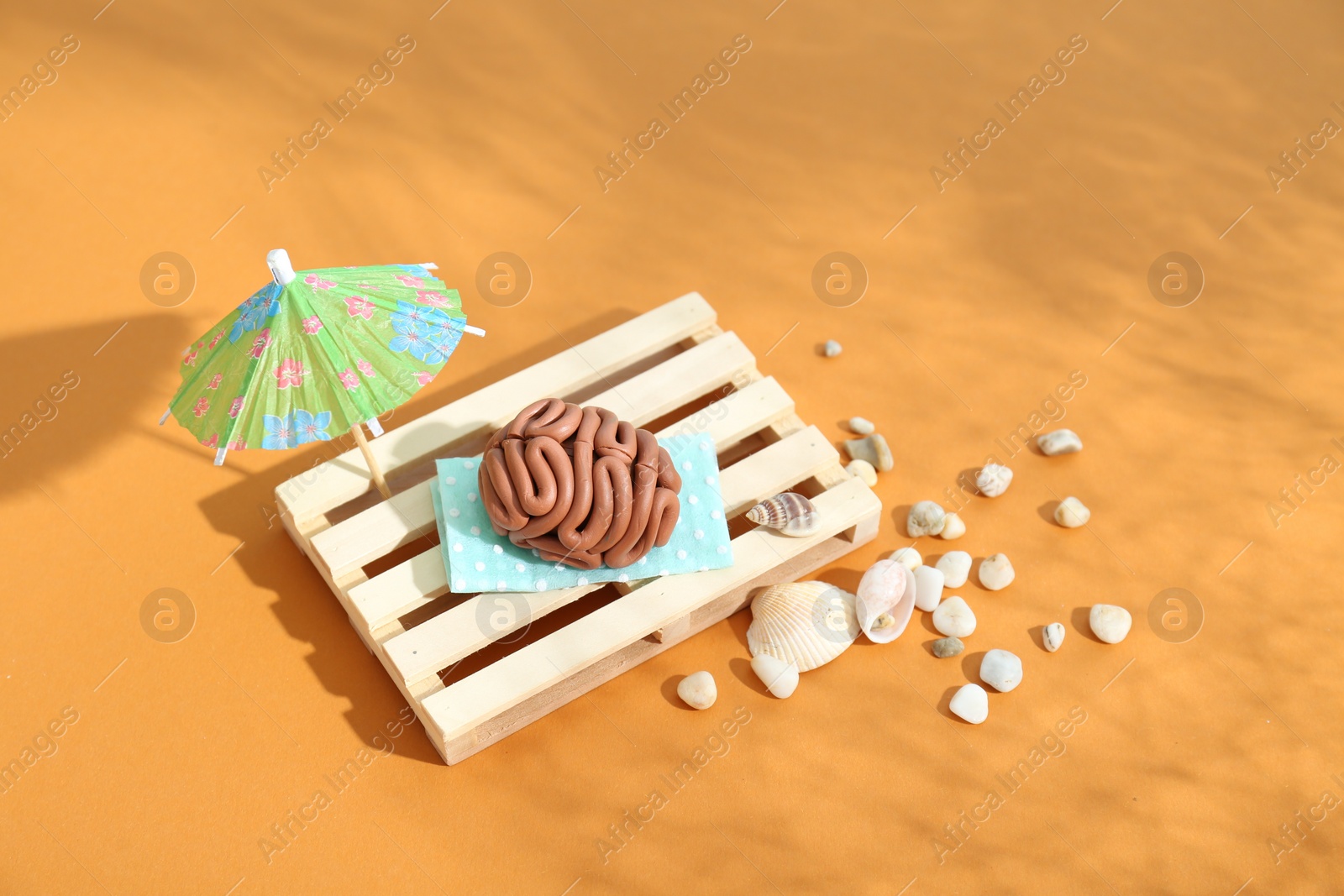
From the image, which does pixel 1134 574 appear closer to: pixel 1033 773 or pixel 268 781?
pixel 1033 773

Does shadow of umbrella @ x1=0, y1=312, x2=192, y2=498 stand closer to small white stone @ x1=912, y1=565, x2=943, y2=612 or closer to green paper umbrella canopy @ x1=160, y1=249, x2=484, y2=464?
green paper umbrella canopy @ x1=160, y1=249, x2=484, y2=464

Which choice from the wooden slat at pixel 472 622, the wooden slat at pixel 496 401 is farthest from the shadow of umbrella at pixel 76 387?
the wooden slat at pixel 472 622

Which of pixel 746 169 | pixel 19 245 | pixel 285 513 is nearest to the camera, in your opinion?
pixel 285 513

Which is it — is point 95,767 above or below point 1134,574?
above

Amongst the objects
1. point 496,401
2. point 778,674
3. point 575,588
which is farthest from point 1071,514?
point 496,401

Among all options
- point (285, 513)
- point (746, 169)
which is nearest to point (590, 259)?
point (746, 169)

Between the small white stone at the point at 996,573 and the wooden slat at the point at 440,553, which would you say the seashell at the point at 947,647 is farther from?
the wooden slat at the point at 440,553

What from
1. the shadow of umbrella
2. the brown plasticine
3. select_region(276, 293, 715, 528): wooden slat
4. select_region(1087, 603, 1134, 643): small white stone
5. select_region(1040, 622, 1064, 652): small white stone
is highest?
the shadow of umbrella

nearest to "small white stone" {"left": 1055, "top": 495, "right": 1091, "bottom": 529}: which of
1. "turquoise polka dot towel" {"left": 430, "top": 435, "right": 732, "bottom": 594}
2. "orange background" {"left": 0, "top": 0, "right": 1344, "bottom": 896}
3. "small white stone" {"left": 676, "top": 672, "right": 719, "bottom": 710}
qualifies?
"orange background" {"left": 0, "top": 0, "right": 1344, "bottom": 896}
